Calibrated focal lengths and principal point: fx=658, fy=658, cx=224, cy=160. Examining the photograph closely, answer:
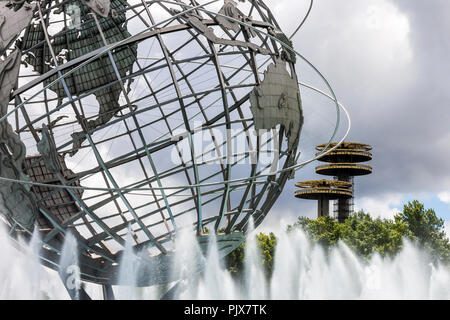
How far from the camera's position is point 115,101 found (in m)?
15.1

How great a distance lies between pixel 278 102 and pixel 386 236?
1977 centimetres

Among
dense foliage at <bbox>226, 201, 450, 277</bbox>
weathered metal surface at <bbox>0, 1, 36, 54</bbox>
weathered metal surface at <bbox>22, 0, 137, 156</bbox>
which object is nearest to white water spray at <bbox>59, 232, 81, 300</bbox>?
weathered metal surface at <bbox>22, 0, 137, 156</bbox>

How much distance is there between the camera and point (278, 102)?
11.9 meters

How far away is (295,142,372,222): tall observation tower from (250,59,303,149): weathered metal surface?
36867 millimetres

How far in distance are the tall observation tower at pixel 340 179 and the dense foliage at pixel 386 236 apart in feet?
50.0

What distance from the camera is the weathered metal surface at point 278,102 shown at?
11.6 meters

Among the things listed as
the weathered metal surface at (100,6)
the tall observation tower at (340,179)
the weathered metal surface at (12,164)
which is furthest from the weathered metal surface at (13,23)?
the tall observation tower at (340,179)

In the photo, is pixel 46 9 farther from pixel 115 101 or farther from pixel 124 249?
pixel 124 249

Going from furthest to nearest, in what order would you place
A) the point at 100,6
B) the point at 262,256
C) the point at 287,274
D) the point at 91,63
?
1. the point at 262,256
2. the point at 287,274
3. the point at 91,63
4. the point at 100,6

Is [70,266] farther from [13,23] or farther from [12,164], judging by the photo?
[13,23]

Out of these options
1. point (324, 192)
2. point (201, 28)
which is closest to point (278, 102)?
point (201, 28)

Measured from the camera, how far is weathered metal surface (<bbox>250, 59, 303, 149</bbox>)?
1165 centimetres

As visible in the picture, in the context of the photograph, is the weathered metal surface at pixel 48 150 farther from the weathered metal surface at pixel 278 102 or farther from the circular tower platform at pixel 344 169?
the circular tower platform at pixel 344 169
